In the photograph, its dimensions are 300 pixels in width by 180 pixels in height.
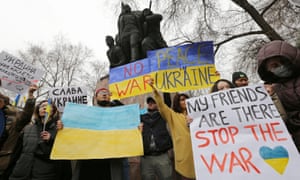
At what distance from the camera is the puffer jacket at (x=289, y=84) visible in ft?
5.70

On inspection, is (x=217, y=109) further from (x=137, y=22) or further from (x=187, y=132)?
(x=137, y=22)

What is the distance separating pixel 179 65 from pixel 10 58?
7.62 feet

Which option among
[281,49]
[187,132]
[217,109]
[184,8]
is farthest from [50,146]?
[184,8]

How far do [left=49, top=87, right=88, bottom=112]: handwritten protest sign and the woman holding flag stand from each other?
61 cm

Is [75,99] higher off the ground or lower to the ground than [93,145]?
higher

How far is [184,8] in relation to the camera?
29.8ft

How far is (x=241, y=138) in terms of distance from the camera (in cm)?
170

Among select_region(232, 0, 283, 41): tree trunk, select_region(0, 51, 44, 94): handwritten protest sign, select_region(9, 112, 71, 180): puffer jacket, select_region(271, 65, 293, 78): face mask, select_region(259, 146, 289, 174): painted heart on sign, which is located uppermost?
select_region(232, 0, 283, 41): tree trunk

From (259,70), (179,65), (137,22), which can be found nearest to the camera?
(259,70)

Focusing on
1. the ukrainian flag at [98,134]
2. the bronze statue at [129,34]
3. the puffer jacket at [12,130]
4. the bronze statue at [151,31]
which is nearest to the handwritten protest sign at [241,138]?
the ukrainian flag at [98,134]

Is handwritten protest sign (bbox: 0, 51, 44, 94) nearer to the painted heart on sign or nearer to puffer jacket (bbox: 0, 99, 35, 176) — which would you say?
puffer jacket (bbox: 0, 99, 35, 176)

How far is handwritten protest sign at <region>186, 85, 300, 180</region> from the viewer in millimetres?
1512

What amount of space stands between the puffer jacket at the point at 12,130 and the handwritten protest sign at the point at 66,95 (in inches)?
25.4

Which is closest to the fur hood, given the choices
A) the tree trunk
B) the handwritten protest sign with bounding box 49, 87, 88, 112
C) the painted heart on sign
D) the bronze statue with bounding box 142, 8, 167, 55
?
the painted heart on sign
